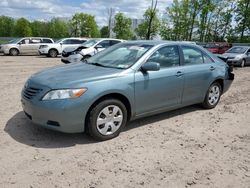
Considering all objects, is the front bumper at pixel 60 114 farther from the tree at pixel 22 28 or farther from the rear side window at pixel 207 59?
the tree at pixel 22 28

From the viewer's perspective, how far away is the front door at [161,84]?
458 centimetres

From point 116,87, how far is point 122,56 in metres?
0.95

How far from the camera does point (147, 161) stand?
3689 millimetres

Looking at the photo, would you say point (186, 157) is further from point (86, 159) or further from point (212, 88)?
point (212, 88)

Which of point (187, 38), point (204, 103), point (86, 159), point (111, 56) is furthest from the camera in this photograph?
point (187, 38)

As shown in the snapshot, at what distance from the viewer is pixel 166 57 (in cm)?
509

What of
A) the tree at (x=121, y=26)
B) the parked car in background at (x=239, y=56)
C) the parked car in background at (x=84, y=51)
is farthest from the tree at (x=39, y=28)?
the parked car in background at (x=239, y=56)

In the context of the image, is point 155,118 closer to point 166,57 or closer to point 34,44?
point 166,57

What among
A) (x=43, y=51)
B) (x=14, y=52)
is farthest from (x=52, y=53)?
(x=14, y=52)

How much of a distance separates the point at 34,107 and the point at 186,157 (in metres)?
2.32

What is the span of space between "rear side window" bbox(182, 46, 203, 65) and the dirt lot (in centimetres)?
116

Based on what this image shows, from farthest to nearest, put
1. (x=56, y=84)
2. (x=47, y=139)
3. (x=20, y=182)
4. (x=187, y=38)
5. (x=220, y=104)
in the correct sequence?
(x=187, y=38) → (x=220, y=104) → (x=47, y=139) → (x=56, y=84) → (x=20, y=182)

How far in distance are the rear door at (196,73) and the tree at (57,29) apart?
7812 cm

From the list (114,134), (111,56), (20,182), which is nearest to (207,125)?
(114,134)
